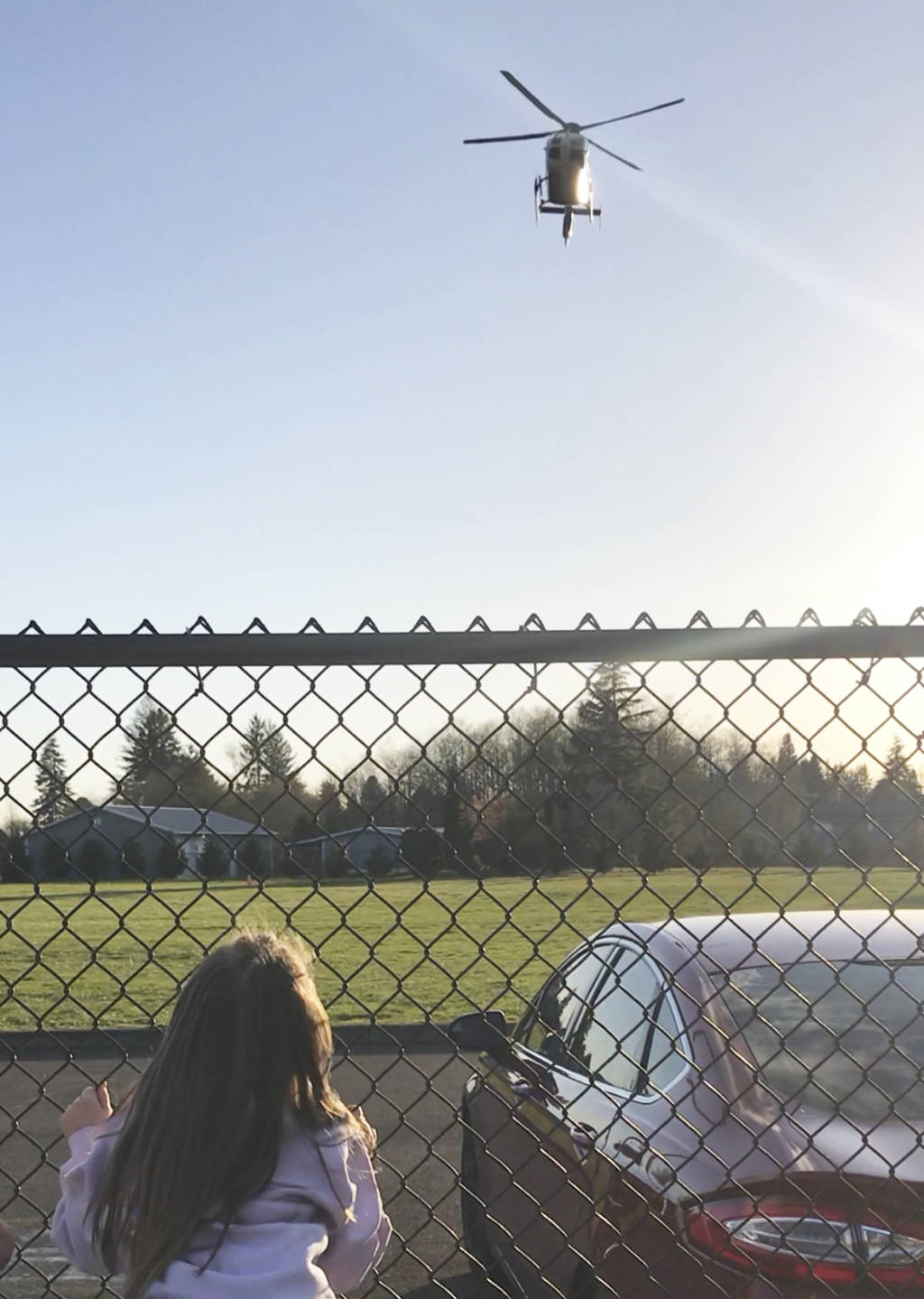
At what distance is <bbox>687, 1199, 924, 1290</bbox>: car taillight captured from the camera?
2.62 metres

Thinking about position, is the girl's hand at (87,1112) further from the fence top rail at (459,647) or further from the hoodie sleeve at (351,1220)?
the fence top rail at (459,647)

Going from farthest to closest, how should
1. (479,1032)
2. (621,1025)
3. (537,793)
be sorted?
(621,1025) < (479,1032) < (537,793)

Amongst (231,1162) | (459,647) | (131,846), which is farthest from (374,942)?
(231,1162)

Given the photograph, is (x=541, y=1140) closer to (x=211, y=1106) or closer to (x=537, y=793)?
(x=537, y=793)

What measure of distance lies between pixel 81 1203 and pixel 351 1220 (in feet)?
1.31

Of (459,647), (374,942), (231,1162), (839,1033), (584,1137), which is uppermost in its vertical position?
(459,647)

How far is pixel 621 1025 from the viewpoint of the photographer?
3.83 m

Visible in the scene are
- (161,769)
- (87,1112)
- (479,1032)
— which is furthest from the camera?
(479,1032)

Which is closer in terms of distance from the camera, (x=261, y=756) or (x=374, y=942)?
(x=261, y=756)

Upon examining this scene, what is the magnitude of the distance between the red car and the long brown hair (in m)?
1.05

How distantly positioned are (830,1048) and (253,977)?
1715mm

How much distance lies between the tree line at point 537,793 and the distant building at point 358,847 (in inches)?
0.7

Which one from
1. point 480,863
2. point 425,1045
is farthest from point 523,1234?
point 425,1045

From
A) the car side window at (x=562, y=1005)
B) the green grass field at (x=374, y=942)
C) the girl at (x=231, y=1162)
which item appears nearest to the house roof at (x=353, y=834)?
the green grass field at (x=374, y=942)
